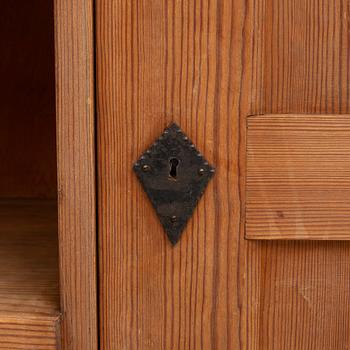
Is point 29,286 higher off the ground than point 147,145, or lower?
lower

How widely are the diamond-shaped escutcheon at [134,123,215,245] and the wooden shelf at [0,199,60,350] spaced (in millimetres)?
147

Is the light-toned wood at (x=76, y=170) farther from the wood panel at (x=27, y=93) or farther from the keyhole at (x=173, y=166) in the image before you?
the wood panel at (x=27, y=93)

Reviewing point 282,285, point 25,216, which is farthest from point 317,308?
point 25,216

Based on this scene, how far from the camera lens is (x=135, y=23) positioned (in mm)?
473

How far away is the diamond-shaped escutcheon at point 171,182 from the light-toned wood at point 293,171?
0.05 metres

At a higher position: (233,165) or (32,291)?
(233,165)

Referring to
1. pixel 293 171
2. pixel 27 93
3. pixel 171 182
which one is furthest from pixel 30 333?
pixel 27 93

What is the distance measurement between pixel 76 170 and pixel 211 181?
0.14 m

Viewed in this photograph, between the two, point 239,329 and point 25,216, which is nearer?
point 239,329

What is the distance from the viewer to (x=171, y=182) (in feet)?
1.58

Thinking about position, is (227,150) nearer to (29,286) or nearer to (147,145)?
(147,145)

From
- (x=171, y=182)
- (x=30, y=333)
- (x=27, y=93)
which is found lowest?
(x=30, y=333)

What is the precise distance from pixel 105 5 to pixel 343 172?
0.29m

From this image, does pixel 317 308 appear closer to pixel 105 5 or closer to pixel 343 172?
pixel 343 172
